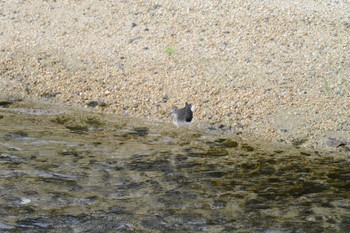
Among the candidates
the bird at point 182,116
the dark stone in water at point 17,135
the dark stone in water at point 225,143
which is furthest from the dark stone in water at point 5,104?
the dark stone in water at point 225,143

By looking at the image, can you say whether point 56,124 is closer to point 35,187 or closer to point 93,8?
point 35,187

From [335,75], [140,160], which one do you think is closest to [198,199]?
[140,160]

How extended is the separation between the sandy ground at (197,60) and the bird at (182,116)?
33cm

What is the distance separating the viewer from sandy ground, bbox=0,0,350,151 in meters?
9.12

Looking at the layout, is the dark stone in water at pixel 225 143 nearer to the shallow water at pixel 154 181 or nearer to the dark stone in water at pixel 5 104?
the shallow water at pixel 154 181

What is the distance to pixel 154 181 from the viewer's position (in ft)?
24.2

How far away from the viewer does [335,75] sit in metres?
9.66

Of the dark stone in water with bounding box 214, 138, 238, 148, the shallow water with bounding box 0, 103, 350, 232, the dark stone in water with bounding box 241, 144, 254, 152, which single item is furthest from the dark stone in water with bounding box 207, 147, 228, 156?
the dark stone in water with bounding box 241, 144, 254, 152

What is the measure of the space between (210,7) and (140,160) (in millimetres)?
4261

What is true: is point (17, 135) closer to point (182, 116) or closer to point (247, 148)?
point (182, 116)

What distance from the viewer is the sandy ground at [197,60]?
9117 mm

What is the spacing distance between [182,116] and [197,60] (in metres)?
1.75

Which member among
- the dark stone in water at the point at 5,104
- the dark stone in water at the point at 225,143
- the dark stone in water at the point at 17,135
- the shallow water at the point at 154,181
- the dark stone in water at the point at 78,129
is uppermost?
the dark stone in water at the point at 5,104

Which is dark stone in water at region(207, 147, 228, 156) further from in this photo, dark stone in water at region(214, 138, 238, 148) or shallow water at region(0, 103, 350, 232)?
dark stone in water at region(214, 138, 238, 148)
